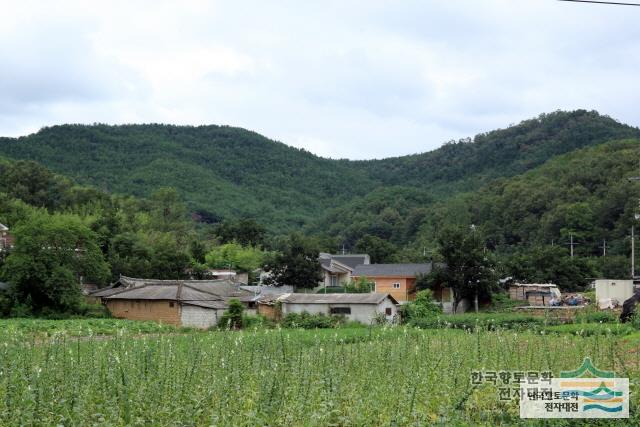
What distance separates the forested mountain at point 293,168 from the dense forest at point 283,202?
10.3 inches

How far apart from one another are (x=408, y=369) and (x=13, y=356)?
5.12 metres

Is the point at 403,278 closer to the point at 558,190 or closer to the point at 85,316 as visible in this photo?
the point at 85,316

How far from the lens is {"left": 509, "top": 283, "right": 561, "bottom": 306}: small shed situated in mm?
34981

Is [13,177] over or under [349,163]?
under

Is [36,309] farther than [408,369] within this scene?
Yes

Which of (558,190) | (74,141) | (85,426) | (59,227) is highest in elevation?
(74,141)

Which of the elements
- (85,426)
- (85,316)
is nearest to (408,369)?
(85,426)

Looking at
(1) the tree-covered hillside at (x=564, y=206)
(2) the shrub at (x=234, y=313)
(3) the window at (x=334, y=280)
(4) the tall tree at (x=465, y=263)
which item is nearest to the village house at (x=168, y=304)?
(2) the shrub at (x=234, y=313)

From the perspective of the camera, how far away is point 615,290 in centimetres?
3061

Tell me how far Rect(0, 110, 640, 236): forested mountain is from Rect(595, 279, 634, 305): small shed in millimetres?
39327

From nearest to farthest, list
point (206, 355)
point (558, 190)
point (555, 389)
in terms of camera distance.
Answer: point (555, 389) → point (206, 355) → point (558, 190)

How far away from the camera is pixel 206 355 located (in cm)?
1032

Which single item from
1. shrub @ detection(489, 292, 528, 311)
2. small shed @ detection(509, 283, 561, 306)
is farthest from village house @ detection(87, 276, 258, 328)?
small shed @ detection(509, 283, 561, 306)

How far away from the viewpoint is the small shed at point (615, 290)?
30.4 m
